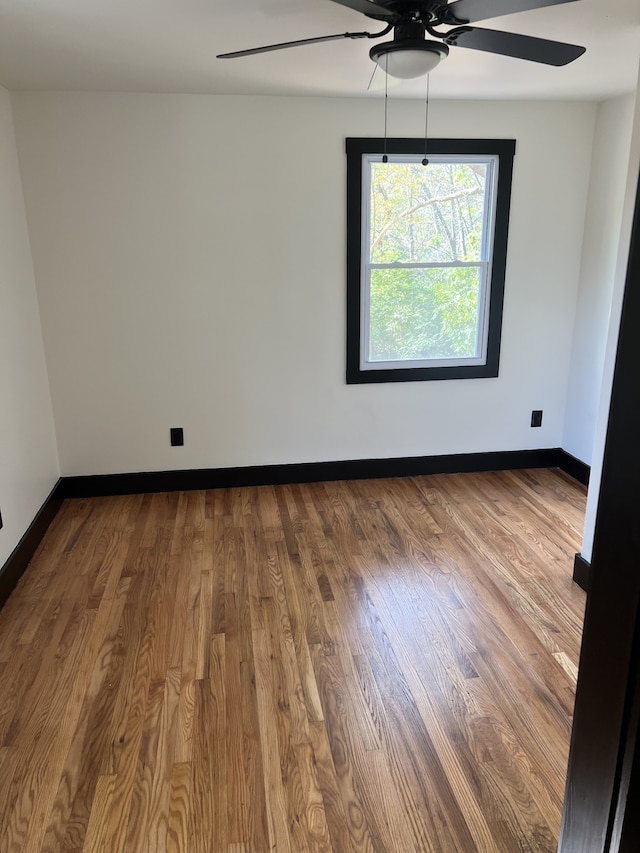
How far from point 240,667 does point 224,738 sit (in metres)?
0.35

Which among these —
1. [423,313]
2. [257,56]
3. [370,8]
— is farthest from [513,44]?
[423,313]

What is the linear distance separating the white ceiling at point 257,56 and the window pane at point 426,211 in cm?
43

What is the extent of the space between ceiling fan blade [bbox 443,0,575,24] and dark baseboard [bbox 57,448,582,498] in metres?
2.72

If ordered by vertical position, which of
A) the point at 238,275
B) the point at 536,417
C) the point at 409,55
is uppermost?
the point at 409,55

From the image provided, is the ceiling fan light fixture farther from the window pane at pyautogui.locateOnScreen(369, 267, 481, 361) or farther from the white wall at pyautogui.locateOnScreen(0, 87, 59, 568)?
the white wall at pyautogui.locateOnScreen(0, 87, 59, 568)

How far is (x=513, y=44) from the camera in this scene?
6.50 feet

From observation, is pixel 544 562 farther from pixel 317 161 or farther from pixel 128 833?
pixel 317 161

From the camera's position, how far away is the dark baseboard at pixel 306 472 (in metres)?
3.85

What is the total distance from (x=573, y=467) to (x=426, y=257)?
173 cm

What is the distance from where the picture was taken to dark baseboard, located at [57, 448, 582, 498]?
385 centimetres

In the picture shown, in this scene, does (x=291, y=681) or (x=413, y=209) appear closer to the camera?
(x=291, y=681)

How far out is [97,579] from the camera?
9.58 ft

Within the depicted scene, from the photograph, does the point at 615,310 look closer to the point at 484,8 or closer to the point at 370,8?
the point at 484,8

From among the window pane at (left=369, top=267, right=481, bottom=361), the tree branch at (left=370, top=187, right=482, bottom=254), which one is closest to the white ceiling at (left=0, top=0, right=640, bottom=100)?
the tree branch at (left=370, top=187, right=482, bottom=254)
